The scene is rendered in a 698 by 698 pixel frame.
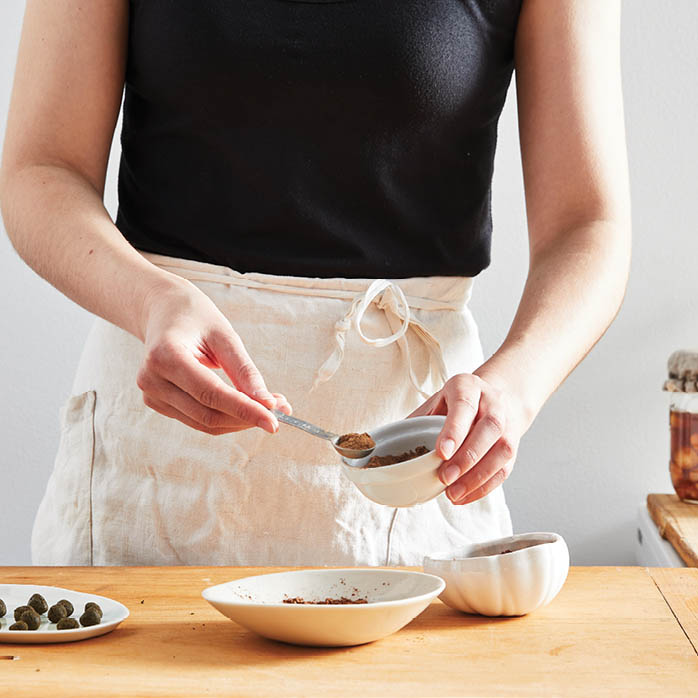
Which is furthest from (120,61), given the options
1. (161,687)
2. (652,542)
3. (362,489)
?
(652,542)

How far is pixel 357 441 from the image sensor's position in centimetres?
85

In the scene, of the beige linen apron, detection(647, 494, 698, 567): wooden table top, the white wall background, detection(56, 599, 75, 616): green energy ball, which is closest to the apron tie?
the beige linen apron

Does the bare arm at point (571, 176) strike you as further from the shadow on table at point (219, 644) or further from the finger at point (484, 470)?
the shadow on table at point (219, 644)

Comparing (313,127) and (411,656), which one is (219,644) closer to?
(411,656)

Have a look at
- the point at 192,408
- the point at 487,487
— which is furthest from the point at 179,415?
the point at 487,487

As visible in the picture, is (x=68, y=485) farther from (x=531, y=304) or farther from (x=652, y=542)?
(x=652, y=542)

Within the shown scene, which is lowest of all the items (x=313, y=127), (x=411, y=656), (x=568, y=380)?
(x=411, y=656)

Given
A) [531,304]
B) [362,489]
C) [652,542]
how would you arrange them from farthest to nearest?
[652,542], [531,304], [362,489]

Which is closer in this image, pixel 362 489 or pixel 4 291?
pixel 362 489

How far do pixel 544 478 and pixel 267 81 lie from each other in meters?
1.29

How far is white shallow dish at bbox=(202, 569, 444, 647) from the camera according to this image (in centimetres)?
69

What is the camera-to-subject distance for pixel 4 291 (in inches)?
82.4

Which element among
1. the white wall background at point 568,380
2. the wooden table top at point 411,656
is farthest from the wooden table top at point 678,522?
the wooden table top at point 411,656

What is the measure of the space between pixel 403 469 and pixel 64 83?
1.80 feet
